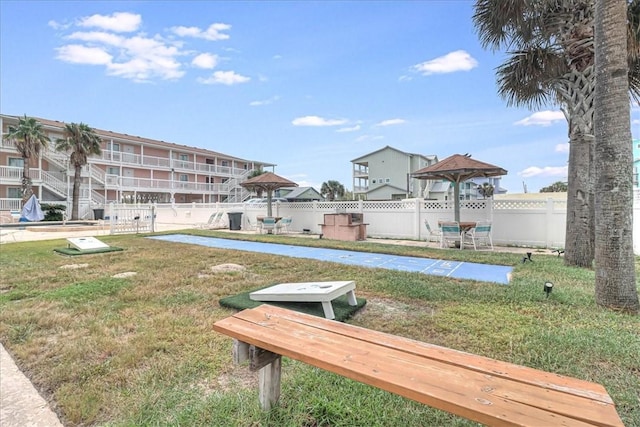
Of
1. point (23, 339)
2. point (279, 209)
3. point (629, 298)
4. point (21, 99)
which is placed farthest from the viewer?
point (21, 99)

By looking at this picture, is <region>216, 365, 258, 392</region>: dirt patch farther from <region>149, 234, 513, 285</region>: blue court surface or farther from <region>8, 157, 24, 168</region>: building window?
<region>8, 157, 24, 168</region>: building window

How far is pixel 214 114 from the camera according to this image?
2705 centimetres

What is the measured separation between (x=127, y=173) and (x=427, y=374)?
38.6m

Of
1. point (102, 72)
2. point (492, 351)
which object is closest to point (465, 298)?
point (492, 351)

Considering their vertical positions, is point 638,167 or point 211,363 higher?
point 638,167

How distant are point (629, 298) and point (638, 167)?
57.6 feet

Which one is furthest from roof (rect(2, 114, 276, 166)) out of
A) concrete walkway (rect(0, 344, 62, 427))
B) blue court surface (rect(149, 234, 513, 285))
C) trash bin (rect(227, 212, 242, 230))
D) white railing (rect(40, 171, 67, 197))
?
concrete walkway (rect(0, 344, 62, 427))

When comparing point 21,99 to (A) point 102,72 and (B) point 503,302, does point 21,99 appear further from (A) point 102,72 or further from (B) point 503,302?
(B) point 503,302

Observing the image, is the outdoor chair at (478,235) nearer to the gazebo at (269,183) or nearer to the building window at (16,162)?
the gazebo at (269,183)

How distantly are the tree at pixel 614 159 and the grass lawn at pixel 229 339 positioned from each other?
0.49m

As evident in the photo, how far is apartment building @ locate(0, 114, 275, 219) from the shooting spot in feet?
89.0

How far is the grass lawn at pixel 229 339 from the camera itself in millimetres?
2238

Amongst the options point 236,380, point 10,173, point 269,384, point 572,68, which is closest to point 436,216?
point 572,68

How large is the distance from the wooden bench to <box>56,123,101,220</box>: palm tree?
30081 mm
